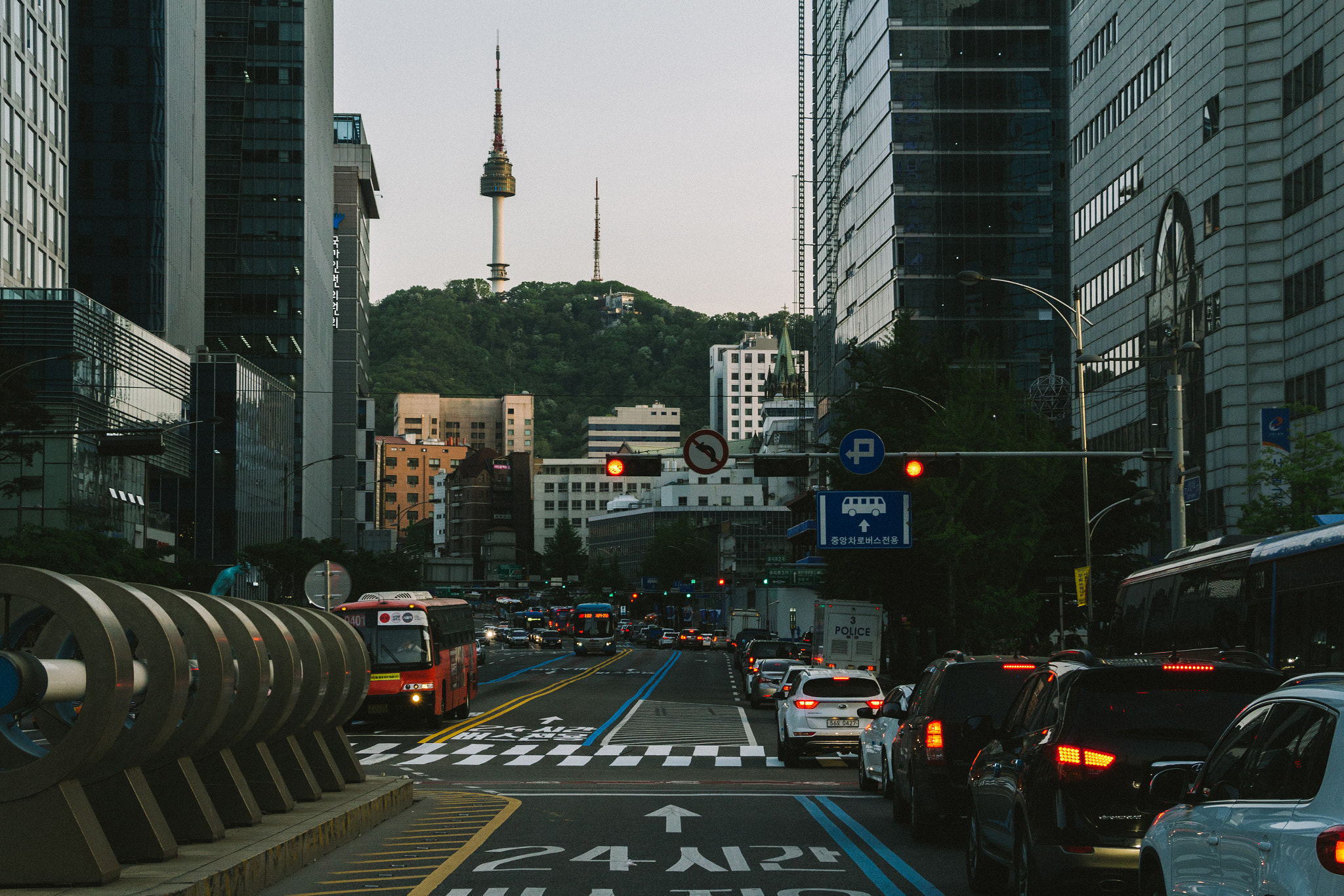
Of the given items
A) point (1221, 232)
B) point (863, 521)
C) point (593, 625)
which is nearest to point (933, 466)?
point (863, 521)

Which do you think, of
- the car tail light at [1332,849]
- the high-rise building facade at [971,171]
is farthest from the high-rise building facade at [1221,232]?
the car tail light at [1332,849]

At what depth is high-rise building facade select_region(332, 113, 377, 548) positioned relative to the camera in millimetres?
162125

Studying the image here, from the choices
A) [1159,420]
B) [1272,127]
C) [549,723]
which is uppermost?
[1272,127]

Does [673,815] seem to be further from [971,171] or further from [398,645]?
[971,171]

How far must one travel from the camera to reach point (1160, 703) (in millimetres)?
10070

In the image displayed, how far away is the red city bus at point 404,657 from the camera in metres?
35.2

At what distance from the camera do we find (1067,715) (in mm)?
10125

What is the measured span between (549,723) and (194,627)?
26037 mm

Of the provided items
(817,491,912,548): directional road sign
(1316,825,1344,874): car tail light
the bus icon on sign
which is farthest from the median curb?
the bus icon on sign

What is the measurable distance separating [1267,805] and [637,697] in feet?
148

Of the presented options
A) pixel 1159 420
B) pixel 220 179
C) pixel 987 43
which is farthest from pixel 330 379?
pixel 1159 420

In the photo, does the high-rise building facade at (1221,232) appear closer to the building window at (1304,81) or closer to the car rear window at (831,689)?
the building window at (1304,81)

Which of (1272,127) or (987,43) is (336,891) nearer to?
(1272,127)

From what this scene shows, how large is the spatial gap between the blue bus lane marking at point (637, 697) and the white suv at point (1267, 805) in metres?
23.9
